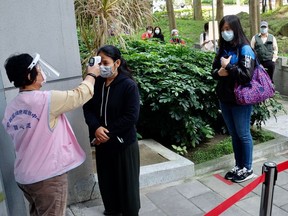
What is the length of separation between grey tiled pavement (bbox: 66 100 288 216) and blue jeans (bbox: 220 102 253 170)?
0.31 m

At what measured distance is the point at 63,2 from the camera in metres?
3.18

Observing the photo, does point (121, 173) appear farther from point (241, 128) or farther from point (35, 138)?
point (241, 128)

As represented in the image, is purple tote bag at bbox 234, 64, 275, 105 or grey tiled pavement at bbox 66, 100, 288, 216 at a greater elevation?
purple tote bag at bbox 234, 64, 275, 105

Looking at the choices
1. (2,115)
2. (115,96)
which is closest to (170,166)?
(115,96)

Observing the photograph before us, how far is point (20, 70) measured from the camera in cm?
229

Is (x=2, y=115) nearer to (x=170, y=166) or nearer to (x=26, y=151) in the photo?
(x=26, y=151)

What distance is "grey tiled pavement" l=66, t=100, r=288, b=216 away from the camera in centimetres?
343

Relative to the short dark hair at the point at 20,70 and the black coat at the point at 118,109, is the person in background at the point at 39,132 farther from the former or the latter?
the black coat at the point at 118,109

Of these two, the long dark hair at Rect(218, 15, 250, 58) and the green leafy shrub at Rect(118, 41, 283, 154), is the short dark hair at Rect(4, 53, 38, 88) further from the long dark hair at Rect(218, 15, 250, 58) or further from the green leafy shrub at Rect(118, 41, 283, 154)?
the green leafy shrub at Rect(118, 41, 283, 154)

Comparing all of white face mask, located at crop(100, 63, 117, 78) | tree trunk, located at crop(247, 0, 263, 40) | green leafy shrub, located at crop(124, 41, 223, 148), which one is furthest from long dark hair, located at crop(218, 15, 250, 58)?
tree trunk, located at crop(247, 0, 263, 40)

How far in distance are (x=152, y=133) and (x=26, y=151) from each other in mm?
2880

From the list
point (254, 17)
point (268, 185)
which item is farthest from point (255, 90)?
point (254, 17)

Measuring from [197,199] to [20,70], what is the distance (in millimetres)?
2217

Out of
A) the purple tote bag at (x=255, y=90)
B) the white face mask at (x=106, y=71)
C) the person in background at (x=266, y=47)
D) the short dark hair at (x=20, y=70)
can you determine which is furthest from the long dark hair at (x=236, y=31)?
the person in background at (x=266, y=47)
